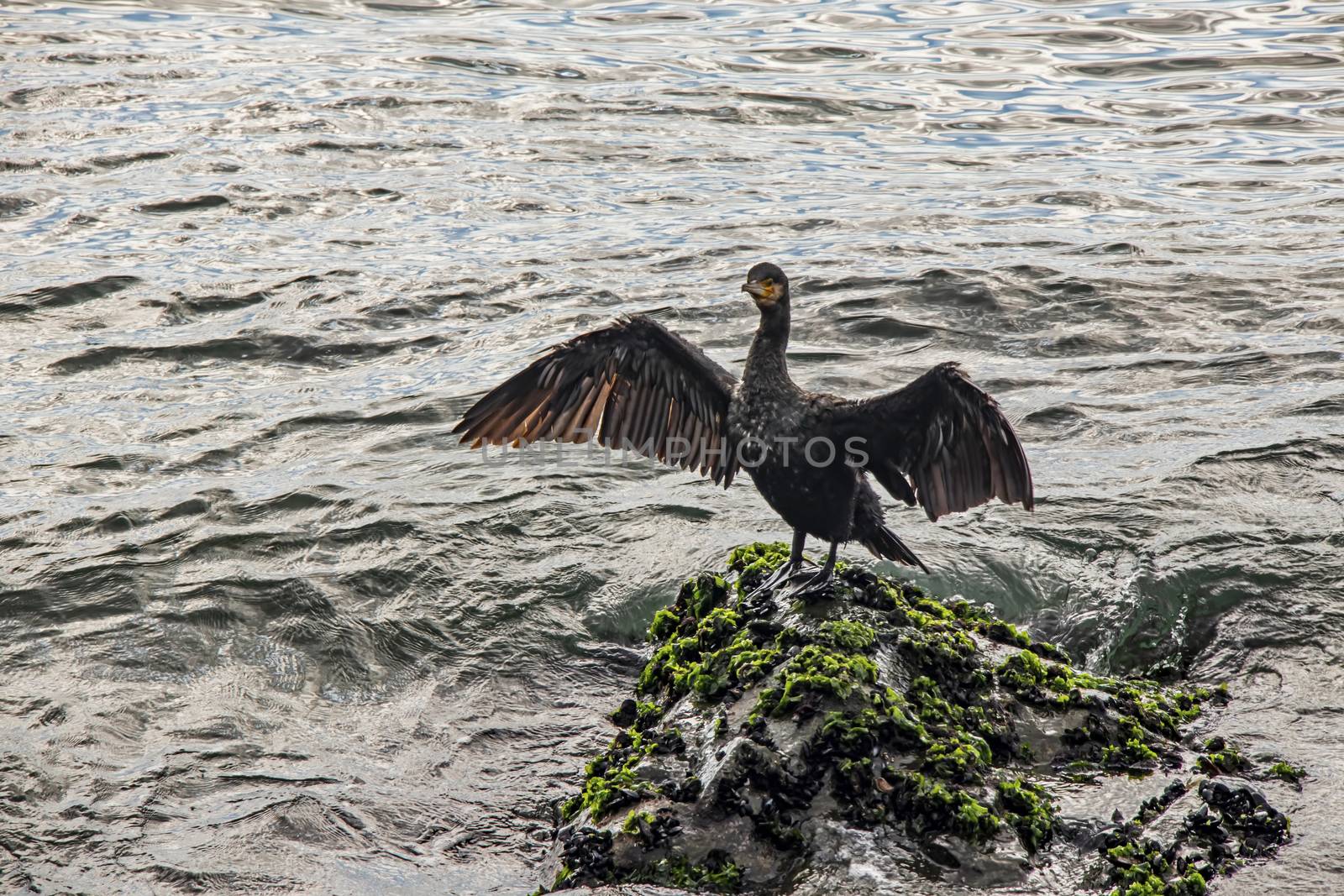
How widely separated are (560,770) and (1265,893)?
2935 millimetres

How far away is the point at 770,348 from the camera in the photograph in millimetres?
6023

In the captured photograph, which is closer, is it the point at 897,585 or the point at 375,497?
the point at 897,585

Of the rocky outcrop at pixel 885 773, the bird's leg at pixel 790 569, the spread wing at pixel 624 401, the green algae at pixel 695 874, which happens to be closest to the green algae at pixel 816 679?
the rocky outcrop at pixel 885 773

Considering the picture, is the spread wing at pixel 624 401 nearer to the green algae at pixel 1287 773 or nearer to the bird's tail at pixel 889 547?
the bird's tail at pixel 889 547

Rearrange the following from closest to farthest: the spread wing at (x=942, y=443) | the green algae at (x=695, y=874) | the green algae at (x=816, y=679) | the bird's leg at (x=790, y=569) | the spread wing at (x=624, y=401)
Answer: the green algae at (x=695, y=874) < the green algae at (x=816, y=679) < the spread wing at (x=942, y=443) < the bird's leg at (x=790, y=569) < the spread wing at (x=624, y=401)

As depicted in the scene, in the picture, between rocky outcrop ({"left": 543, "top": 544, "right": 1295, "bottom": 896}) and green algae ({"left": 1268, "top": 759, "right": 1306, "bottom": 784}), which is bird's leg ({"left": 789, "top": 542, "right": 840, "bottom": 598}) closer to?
rocky outcrop ({"left": 543, "top": 544, "right": 1295, "bottom": 896})

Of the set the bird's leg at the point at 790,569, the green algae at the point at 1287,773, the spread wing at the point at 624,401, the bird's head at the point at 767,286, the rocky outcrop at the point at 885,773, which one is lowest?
the green algae at the point at 1287,773

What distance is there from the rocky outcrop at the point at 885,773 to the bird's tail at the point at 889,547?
0.39m

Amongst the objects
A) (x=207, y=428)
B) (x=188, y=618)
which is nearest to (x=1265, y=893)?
(x=188, y=618)

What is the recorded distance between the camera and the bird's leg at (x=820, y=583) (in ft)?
18.5

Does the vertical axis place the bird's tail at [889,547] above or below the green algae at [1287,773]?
above

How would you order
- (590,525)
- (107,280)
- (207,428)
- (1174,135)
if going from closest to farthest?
1. (590,525)
2. (207,428)
3. (107,280)
4. (1174,135)

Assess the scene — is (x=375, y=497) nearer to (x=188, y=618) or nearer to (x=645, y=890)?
(x=188, y=618)

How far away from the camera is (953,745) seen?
497 centimetres
